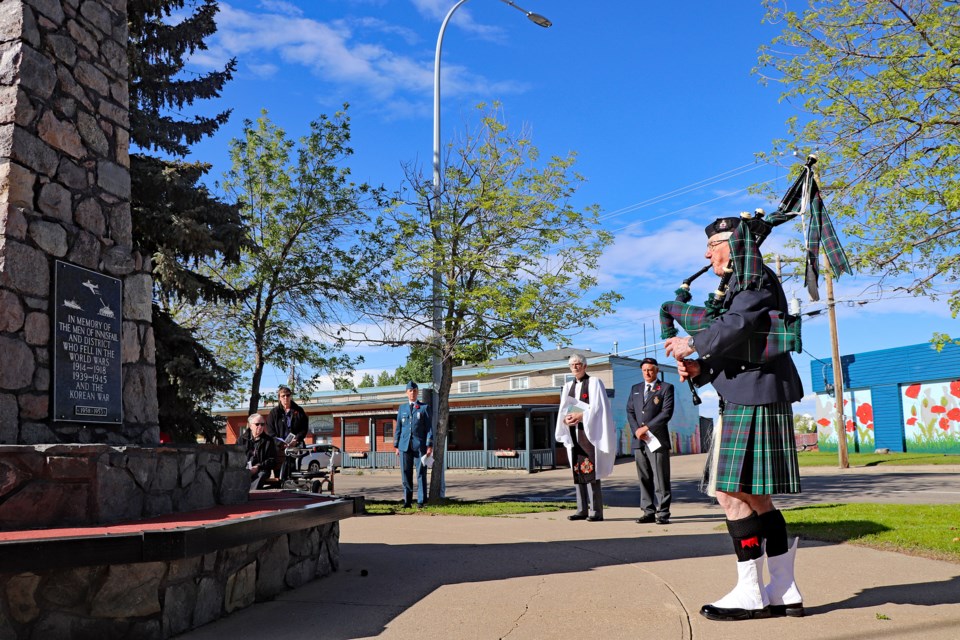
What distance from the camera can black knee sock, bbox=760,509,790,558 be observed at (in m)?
4.37

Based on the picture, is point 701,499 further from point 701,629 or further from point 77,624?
point 77,624

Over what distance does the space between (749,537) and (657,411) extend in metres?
5.41

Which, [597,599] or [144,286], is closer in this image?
[597,599]

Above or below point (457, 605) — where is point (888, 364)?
above

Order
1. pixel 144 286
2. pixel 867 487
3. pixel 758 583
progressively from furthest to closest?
pixel 867 487
pixel 144 286
pixel 758 583

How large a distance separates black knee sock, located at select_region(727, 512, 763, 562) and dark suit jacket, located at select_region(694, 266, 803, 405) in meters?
0.70

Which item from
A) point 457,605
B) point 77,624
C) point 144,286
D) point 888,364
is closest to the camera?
point 77,624

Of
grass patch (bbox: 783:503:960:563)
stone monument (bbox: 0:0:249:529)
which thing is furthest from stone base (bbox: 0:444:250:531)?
grass patch (bbox: 783:503:960:563)

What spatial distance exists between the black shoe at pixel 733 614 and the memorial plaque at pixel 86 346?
15.6 ft

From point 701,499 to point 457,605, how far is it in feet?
32.5

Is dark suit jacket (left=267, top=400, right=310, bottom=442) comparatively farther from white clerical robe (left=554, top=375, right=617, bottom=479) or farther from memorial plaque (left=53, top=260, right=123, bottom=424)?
memorial plaque (left=53, top=260, right=123, bottom=424)

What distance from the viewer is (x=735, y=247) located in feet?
14.7

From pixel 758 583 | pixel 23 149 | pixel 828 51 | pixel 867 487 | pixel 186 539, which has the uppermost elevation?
pixel 828 51

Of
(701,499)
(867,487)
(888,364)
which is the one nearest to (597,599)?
(701,499)
